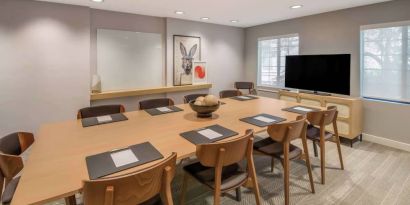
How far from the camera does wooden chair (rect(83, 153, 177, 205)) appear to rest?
38.9 inches

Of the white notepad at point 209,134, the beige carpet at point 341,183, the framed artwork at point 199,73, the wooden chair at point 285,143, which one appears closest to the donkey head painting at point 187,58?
the framed artwork at point 199,73

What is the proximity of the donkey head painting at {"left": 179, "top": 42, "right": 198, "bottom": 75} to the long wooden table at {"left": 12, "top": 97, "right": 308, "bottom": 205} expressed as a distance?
7.49 feet

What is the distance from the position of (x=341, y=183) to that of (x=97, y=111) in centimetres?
274

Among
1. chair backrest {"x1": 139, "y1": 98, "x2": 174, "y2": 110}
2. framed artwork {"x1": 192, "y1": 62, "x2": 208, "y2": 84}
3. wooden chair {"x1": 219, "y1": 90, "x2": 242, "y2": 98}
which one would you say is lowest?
chair backrest {"x1": 139, "y1": 98, "x2": 174, "y2": 110}

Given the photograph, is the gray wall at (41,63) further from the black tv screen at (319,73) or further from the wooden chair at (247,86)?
the black tv screen at (319,73)

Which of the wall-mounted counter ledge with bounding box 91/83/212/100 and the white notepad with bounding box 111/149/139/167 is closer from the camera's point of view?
the white notepad with bounding box 111/149/139/167

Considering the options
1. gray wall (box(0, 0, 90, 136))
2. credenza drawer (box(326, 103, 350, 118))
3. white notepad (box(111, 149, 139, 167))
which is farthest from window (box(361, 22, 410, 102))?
gray wall (box(0, 0, 90, 136))

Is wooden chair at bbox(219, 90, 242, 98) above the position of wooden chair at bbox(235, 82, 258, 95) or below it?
below

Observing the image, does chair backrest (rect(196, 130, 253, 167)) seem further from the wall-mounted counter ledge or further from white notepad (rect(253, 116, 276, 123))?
the wall-mounted counter ledge

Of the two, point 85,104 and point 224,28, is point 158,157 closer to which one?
point 85,104

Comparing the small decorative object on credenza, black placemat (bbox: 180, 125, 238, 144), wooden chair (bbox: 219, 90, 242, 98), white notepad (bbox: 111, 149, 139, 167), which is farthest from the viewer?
the small decorative object on credenza

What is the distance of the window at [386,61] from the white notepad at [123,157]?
3.88 m

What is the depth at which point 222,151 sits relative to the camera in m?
1.44

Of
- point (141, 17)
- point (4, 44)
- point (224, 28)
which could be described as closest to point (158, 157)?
point (4, 44)
